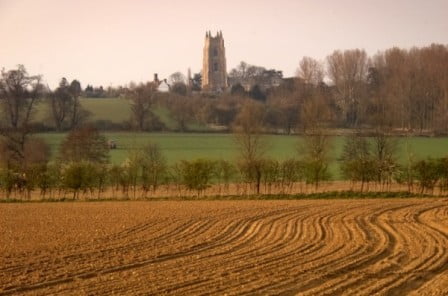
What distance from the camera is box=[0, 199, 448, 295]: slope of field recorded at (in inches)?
555

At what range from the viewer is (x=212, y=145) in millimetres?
70688

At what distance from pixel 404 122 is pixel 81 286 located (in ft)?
274

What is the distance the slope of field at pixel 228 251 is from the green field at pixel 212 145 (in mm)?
28189

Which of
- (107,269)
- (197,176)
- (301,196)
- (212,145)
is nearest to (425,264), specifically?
(107,269)

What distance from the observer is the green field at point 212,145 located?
6031cm

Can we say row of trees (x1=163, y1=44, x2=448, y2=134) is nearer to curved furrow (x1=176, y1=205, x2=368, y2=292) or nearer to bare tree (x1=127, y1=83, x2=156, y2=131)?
bare tree (x1=127, y1=83, x2=156, y2=131)

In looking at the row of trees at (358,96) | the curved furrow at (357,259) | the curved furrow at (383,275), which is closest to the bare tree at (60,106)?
the row of trees at (358,96)

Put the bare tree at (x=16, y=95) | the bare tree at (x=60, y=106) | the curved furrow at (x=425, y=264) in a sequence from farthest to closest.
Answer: the bare tree at (x=60, y=106) < the bare tree at (x=16, y=95) < the curved furrow at (x=425, y=264)

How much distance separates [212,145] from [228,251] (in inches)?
2054

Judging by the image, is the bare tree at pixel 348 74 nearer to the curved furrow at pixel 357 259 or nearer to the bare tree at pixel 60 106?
the bare tree at pixel 60 106

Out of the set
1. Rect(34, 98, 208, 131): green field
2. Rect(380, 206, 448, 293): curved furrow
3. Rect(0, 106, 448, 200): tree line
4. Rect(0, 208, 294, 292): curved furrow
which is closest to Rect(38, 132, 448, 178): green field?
Rect(34, 98, 208, 131): green field

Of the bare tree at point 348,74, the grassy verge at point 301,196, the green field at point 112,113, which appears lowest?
the grassy verge at point 301,196

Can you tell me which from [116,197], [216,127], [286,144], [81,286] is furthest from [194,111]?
[81,286]

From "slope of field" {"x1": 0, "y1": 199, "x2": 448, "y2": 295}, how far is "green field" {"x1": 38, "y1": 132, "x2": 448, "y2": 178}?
28189mm
